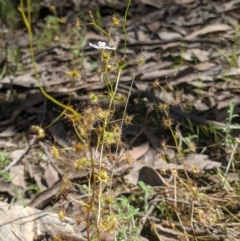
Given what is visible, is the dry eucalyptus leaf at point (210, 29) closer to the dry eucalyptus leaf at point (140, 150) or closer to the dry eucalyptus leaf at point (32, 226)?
the dry eucalyptus leaf at point (140, 150)

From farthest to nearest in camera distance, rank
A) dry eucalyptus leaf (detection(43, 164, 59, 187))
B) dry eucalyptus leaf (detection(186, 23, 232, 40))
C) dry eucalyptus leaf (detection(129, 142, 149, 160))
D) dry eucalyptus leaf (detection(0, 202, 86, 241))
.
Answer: dry eucalyptus leaf (detection(186, 23, 232, 40)), dry eucalyptus leaf (detection(129, 142, 149, 160)), dry eucalyptus leaf (detection(43, 164, 59, 187)), dry eucalyptus leaf (detection(0, 202, 86, 241))

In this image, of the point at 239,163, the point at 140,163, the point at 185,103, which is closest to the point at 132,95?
the point at 185,103

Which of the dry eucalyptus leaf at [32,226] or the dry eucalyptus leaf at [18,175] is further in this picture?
the dry eucalyptus leaf at [18,175]

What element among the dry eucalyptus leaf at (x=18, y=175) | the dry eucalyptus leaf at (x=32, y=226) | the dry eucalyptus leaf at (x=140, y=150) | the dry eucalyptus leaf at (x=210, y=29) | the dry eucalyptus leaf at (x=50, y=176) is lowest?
the dry eucalyptus leaf at (x=18, y=175)

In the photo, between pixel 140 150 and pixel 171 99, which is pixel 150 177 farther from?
pixel 171 99

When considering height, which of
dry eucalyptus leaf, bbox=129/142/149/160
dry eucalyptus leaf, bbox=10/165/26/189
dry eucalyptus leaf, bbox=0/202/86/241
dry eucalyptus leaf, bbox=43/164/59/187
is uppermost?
dry eucalyptus leaf, bbox=0/202/86/241

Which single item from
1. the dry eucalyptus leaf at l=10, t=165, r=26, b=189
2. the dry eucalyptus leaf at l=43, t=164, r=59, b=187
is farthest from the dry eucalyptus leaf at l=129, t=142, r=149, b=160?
the dry eucalyptus leaf at l=10, t=165, r=26, b=189

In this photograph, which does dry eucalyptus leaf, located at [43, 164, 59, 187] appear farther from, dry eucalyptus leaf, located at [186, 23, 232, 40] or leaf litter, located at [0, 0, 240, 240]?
dry eucalyptus leaf, located at [186, 23, 232, 40]

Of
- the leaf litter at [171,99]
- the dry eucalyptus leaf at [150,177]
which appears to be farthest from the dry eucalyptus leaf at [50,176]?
the dry eucalyptus leaf at [150,177]

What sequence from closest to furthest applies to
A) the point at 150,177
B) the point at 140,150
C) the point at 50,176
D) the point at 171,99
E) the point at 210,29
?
the point at 150,177
the point at 50,176
the point at 140,150
the point at 171,99
the point at 210,29

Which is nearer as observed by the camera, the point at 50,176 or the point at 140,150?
the point at 50,176

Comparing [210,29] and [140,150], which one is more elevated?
[210,29]

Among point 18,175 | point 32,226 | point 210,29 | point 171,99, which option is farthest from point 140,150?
point 210,29
